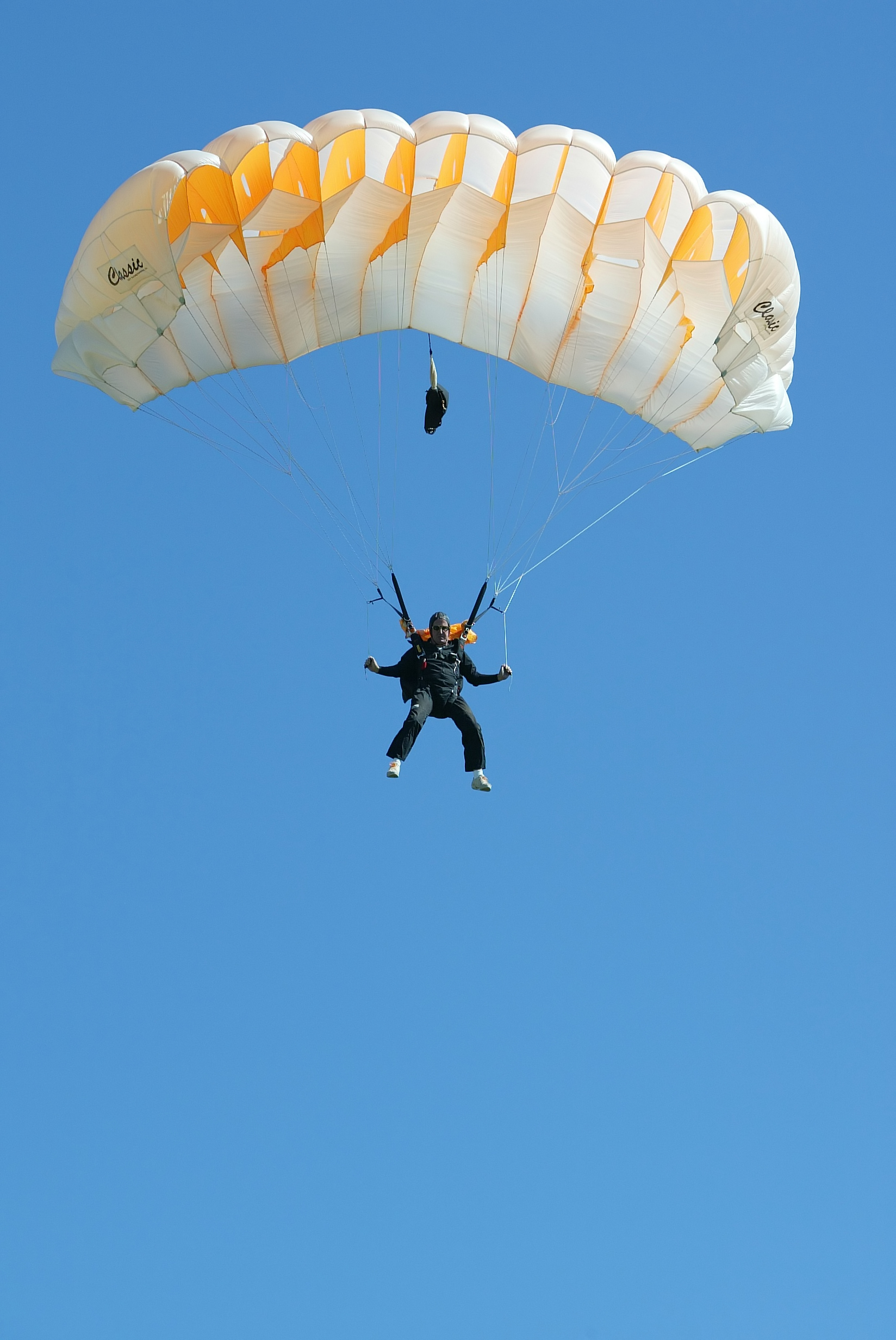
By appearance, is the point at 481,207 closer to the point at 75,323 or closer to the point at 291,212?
the point at 291,212

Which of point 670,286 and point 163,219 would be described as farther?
point 670,286

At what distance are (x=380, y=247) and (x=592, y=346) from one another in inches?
84.3

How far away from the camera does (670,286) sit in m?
19.6

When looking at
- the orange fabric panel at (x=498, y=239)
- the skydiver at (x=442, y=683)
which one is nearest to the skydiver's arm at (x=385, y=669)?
the skydiver at (x=442, y=683)

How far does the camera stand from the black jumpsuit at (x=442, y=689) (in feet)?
63.5

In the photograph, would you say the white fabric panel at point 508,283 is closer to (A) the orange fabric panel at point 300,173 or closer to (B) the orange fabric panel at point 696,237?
(B) the orange fabric panel at point 696,237

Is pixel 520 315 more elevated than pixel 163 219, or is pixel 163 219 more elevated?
pixel 520 315

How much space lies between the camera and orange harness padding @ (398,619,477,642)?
1948 cm

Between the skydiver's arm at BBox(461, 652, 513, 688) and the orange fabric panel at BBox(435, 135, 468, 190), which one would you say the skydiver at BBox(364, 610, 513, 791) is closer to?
the skydiver's arm at BBox(461, 652, 513, 688)

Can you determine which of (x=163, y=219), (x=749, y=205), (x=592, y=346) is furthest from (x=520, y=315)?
(x=163, y=219)

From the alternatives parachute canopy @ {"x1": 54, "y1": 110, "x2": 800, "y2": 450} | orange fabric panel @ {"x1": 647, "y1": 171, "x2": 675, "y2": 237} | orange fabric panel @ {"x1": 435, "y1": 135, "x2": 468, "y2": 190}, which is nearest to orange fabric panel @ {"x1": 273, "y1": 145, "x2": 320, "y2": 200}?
parachute canopy @ {"x1": 54, "y1": 110, "x2": 800, "y2": 450}

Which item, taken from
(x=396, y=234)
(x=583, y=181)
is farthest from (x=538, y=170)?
(x=396, y=234)

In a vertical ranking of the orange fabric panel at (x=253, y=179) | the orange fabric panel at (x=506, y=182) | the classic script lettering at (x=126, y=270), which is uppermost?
the orange fabric panel at (x=506, y=182)

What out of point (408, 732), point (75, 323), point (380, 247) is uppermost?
point (380, 247)
